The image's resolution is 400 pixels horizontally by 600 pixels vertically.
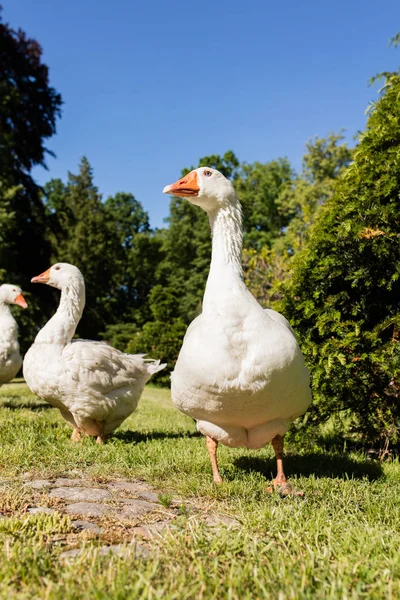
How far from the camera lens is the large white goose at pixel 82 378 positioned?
5.62 metres

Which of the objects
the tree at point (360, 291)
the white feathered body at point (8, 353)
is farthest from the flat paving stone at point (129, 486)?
the white feathered body at point (8, 353)

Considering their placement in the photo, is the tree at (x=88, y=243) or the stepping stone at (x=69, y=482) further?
the tree at (x=88, y=243)

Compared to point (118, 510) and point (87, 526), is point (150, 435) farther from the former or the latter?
point (87, 526)

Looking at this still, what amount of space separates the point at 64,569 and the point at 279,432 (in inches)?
89.6

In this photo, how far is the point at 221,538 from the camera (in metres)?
2.42

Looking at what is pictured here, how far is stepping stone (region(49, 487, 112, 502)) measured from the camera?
3.16m

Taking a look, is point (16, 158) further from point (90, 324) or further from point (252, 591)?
point (252, 591)

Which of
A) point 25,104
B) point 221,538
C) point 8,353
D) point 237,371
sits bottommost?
point 221,538

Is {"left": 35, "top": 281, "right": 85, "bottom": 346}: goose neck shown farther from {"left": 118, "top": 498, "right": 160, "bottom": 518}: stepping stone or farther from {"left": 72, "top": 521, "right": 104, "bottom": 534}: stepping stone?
{"left": 72, "top": 521, "right": 104, "bottom": 534}: stepping stone

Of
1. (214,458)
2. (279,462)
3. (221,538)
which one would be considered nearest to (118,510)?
(221,538)

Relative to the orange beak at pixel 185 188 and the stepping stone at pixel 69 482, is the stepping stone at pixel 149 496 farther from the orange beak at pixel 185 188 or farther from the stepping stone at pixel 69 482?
the orange beak at pixel 185 188

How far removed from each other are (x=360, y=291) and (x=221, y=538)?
3.88 meters

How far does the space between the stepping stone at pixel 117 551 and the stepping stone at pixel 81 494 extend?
878 mm

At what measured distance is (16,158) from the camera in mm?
27031
